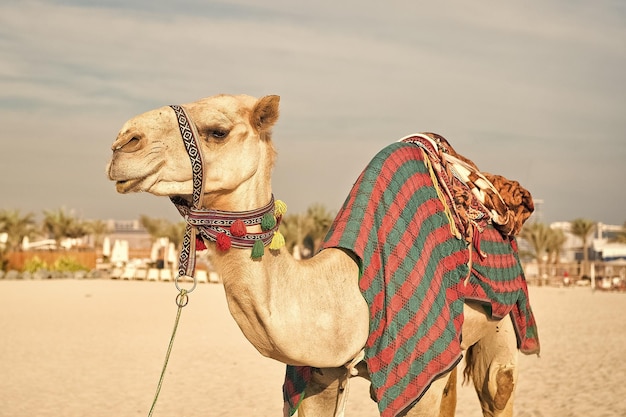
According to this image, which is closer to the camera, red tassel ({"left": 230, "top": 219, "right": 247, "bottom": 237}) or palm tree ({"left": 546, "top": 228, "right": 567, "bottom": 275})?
red tassel ({"left": 230, "top": 219, "right": 247, "bottom": 237})

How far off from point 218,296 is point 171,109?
26867mm

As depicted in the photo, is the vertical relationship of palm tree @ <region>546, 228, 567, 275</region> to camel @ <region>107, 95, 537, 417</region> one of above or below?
above

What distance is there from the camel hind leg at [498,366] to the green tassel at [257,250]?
2422 mm

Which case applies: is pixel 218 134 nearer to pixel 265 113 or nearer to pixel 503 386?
pixel 265 113

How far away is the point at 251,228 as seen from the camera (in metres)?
3.79

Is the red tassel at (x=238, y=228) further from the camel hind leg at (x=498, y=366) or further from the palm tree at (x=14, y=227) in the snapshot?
the palm tree at (x=14, y=227)

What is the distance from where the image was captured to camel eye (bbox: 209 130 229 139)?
3.73m

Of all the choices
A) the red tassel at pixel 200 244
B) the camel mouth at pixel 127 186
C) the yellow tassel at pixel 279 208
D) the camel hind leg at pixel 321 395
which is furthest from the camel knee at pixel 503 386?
the camel mouth at pixel 127 186

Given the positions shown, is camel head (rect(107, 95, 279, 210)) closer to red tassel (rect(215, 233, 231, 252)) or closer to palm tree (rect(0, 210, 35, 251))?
red tassel (rect(215, 233, 231, 252))

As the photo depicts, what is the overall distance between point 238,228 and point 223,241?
0.27 ft

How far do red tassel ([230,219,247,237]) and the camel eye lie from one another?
1.17 feet

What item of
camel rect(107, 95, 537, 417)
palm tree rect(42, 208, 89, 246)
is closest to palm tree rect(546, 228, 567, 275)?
palm tree rect(42, 208, 89, 246)

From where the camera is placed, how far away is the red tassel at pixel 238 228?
3723 millimetres

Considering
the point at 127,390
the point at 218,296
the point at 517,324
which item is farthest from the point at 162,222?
the point at 517,324
